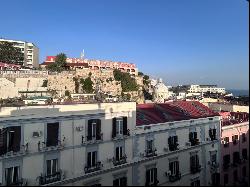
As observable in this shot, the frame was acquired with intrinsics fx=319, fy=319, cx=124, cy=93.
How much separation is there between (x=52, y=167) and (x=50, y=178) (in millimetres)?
768

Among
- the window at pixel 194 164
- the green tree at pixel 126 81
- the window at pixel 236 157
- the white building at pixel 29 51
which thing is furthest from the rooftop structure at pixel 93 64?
the window at pixel 194 164

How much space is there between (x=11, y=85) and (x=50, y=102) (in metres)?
48.5

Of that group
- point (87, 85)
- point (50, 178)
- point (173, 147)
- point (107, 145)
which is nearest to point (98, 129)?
point (107, 145)

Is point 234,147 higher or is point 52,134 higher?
point 52,134

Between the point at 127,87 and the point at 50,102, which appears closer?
the point at 50,102

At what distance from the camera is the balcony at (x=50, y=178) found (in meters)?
19.2

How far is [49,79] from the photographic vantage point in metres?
76.2

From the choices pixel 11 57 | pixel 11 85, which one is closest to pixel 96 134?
pixel 11 85

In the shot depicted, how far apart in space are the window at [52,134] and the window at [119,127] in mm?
4554

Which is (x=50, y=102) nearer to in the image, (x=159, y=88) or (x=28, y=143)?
(x=28, y=143)

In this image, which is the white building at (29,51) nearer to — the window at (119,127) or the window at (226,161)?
the window at (226,161)

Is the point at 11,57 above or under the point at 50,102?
above

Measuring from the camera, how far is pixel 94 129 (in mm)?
22328

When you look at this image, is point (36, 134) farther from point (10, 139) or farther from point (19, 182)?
point (19, 182)
